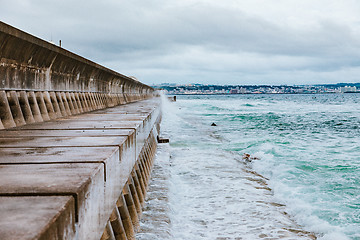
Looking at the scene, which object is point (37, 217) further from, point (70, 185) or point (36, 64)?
point (36, 64)

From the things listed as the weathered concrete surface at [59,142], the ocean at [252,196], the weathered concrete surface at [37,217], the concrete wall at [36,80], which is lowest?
the ocean at [252,196]

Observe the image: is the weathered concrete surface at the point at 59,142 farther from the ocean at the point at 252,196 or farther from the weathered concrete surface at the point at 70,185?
the ocean at the point at 252,196

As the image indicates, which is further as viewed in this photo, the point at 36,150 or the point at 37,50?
the point at 37,50

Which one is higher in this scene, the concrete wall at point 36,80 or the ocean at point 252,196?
the concrete wall at point 36,80

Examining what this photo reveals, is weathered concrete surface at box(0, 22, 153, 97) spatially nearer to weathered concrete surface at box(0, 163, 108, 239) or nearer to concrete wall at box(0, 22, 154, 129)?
concrete wall at box(0, 22, 154, 129)

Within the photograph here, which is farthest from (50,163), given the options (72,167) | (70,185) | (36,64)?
(36,64)

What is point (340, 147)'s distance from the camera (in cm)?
1541

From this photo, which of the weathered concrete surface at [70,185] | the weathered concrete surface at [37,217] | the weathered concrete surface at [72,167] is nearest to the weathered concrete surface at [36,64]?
the weathered concrete surface at [72,167]

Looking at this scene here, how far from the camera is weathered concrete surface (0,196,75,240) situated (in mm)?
1238

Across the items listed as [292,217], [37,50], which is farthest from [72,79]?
[292,217]

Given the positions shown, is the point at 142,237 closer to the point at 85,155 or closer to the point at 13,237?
the point at 85,155

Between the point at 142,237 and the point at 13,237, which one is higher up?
the point at 13,237

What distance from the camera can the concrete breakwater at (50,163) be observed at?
4.93 feet

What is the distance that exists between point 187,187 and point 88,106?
466 cm
